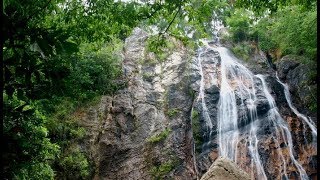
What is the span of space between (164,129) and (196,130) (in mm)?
1257

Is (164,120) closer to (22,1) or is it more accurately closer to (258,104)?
(258,104)

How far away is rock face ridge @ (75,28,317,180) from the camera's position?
11.2 m

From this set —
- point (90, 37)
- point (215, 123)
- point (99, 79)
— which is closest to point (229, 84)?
point (215, 123)

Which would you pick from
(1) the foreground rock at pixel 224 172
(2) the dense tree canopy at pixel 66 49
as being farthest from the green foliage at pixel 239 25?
(1) the foreground rock at pixel 224 172

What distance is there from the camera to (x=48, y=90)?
1934 millimetres

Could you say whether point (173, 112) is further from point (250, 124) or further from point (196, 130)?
→ point (250, 124)

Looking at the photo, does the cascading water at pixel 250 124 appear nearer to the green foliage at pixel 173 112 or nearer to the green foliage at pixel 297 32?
the green foliage at pixel 173 112

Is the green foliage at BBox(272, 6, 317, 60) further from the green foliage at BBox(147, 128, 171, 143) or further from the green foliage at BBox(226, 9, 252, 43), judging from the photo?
the green foliage at BBox(147, 128, 171, 143)

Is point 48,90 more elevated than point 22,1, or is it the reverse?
point 22,1

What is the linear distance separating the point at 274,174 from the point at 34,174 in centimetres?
797

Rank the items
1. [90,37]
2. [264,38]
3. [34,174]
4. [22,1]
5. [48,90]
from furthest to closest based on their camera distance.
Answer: [264,38] < [34,174] < [90,37] < [22,1] < [48,90]

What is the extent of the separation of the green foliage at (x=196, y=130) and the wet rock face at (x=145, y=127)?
19 centimetres

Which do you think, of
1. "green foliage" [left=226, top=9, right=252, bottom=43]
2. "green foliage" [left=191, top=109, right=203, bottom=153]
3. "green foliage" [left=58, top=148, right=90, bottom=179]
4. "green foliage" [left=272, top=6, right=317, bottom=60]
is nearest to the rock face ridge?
"green foliage" [left=191, top=109, right=203, bottom=153]

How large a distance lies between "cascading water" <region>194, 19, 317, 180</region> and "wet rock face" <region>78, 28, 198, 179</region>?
1.05 meters
